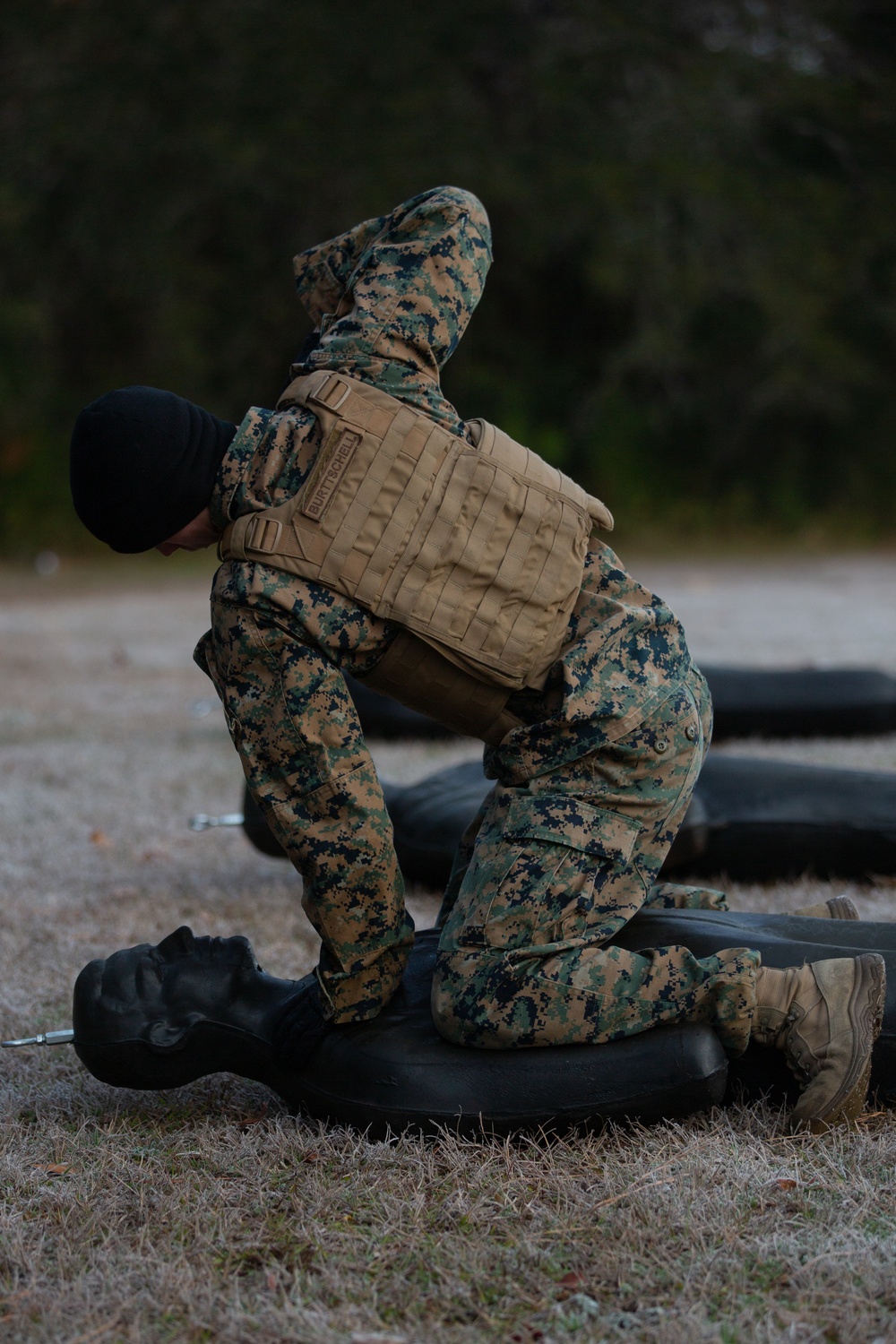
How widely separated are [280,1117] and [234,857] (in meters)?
1.99

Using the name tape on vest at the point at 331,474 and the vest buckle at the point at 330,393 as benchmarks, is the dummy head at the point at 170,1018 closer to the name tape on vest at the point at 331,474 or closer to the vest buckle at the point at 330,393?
the name tape on vest at the point at 331,474

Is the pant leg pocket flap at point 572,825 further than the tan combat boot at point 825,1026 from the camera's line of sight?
Yes

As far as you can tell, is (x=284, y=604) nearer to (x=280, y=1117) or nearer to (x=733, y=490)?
(x=280, y=1117)

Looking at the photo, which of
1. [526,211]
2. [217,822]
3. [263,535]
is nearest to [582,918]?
[263,535]

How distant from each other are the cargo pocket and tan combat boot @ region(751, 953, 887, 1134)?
34 cm

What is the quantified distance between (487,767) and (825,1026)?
82 cm

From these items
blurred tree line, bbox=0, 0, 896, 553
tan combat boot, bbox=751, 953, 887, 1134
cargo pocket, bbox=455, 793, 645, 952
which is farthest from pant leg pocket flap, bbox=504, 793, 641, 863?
blurred tree line, bbox=0, 0, 896, 553

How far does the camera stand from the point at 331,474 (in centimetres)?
248

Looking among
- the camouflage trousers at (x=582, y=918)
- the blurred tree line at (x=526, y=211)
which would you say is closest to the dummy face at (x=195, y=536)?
the camouflage trousers at (x=582, y=918)

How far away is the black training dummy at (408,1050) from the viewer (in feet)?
7.86

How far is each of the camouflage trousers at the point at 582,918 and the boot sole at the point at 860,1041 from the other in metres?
0.18

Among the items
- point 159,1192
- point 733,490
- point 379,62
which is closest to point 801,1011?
point 159,1192

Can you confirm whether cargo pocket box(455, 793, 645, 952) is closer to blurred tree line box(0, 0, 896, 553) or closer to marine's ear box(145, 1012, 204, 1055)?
marine's ear box(145, 1012, 204, 1055)

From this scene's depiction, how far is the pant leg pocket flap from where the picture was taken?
8.24 ft
